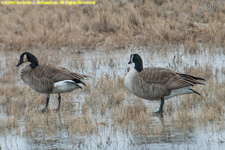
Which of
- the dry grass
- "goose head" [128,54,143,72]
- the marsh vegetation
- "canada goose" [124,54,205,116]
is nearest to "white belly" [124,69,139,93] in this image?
"canada goose" [124,54,205,116]

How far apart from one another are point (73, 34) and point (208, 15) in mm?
6141

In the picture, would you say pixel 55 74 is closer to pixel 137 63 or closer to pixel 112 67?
pixel 137 63

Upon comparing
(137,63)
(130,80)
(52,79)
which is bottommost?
(130,80)

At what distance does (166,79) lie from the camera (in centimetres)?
812

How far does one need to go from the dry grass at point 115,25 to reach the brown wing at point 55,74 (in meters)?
6.03

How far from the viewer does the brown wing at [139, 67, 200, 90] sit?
7.95 metres

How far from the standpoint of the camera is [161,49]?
14352 millimetres

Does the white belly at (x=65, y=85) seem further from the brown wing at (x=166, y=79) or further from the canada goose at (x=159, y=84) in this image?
the brown wing at (x=166, y=79)

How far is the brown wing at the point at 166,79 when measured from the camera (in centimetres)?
795

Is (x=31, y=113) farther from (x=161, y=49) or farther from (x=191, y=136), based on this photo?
(x=161, y=49)

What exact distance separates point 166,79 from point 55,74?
2502 millimetres

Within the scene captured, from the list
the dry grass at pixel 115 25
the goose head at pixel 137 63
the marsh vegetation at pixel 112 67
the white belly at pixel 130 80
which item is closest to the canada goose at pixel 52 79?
the marsh vegetation at pixel 112 67

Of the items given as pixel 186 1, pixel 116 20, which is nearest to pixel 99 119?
pixel 116 20

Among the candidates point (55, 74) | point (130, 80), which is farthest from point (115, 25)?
point (130, 80)
